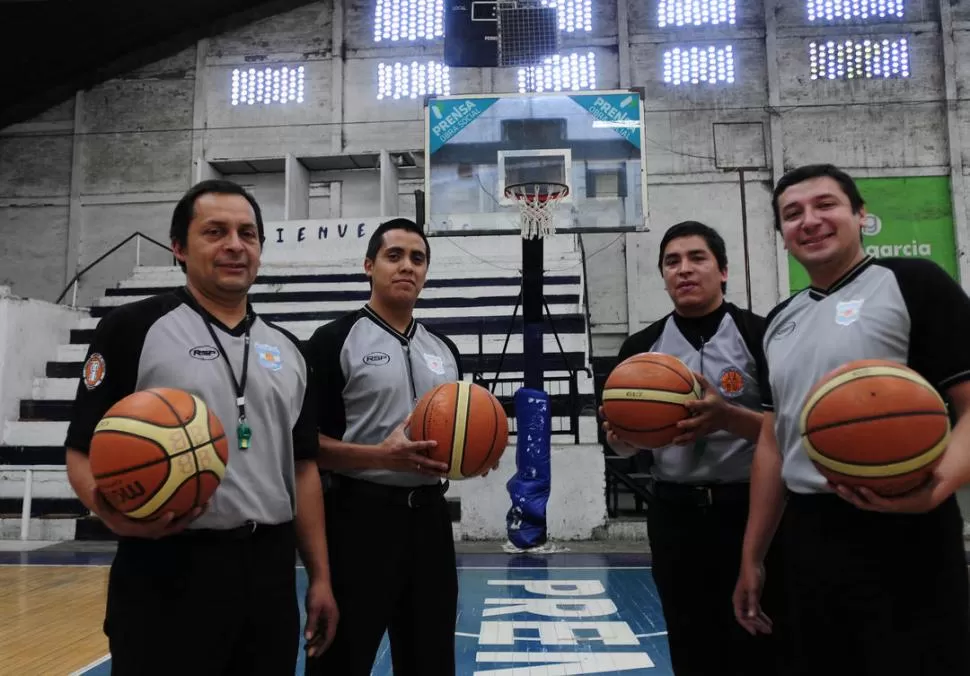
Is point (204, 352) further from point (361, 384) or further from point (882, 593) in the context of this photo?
point (882, 593)

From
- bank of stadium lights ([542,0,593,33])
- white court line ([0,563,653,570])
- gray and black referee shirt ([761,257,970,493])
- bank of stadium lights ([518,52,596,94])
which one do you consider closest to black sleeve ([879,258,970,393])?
gray and black referee shirt ([761,257,970,493])

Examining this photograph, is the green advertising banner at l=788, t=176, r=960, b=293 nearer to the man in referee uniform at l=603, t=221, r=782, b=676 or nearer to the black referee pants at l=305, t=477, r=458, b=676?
the man in referee uniform at l=603, t=221, r=782, b=676

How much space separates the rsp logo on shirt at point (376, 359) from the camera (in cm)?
226

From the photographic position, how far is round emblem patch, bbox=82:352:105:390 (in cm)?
154

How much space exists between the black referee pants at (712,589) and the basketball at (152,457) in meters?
1.38

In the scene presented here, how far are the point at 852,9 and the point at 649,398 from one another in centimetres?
1352

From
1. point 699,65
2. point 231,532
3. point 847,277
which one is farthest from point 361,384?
point 699,65

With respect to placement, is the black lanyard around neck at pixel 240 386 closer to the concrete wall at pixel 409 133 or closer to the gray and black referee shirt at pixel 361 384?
the gray and black referee shirt at pixel 361 384

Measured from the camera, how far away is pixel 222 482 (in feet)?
5.18

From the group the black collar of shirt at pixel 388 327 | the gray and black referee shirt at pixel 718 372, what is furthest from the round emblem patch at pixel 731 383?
the black collar of shirt at pixel 388 327

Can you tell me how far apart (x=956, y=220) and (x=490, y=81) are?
27.4 ft

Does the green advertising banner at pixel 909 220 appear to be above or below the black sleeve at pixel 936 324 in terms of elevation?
above

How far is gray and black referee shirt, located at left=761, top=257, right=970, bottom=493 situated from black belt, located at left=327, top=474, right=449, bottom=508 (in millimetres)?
1053

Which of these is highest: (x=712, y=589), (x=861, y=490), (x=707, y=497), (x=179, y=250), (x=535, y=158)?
(x=535, y=158)
